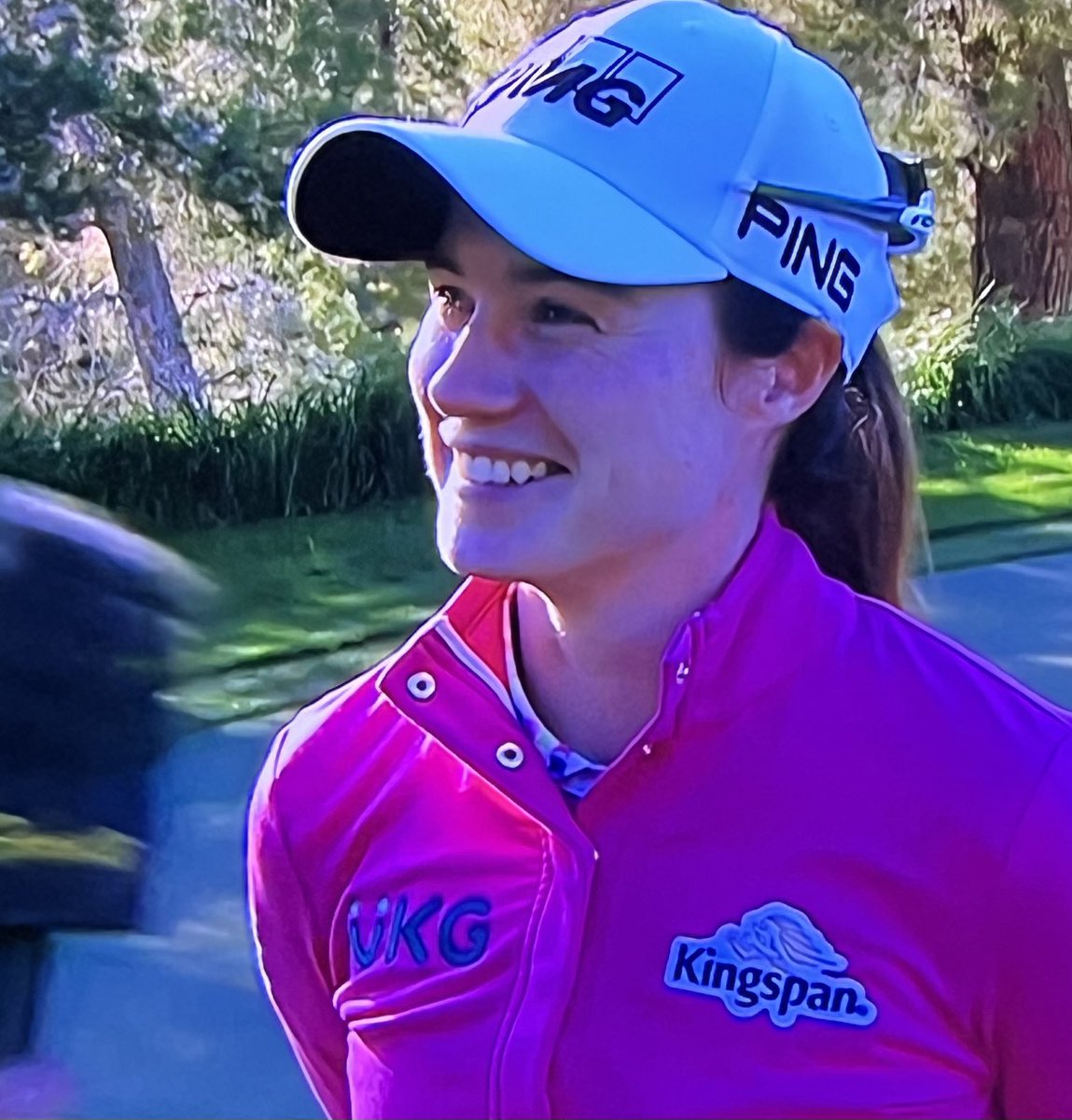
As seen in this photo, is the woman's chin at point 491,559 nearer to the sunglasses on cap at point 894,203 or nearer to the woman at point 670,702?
the woman at point 670,702

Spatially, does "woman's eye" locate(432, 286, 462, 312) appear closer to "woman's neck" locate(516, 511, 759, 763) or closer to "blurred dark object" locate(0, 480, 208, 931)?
"woman's neck" locate(516, 511, 759, 763)

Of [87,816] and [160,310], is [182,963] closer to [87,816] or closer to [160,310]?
[87,816]

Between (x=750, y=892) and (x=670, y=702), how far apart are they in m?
0.09

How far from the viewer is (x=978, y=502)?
1.38 m

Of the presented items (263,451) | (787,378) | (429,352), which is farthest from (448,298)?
(263,451)

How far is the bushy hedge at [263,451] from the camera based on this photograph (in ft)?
4.66

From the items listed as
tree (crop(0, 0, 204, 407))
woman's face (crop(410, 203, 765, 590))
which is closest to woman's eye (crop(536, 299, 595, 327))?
woman's face (crop(410, 203, 765, 590))

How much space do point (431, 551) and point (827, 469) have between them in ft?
2.33

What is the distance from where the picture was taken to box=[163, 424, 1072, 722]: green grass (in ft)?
4.51

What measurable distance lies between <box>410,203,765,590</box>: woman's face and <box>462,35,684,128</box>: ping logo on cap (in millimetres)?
74

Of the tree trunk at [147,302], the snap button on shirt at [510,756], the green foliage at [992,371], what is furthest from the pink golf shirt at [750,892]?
the tree trunk at [147,302]

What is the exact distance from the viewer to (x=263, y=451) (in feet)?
4.70

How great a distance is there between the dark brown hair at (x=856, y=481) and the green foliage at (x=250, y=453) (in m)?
0.67

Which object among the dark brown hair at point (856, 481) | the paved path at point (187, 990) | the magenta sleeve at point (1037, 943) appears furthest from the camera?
the paved path at point (187, 990)
